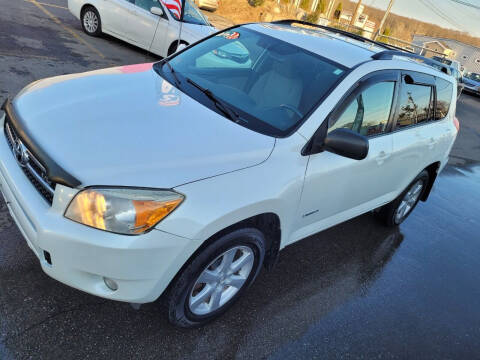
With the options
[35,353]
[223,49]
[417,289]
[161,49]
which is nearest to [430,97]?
[417,289]

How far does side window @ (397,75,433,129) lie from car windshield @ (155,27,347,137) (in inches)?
36.0

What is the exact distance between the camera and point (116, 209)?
1.98m

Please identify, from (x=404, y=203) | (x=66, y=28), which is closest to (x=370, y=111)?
(x=404, y=203)

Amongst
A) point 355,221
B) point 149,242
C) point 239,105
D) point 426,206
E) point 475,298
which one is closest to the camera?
point 149,242

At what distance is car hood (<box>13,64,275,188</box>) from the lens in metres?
2.07

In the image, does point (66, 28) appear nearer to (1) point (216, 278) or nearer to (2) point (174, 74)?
(2) point (174, 74)

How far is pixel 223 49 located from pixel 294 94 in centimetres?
102

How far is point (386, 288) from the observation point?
3.67 m

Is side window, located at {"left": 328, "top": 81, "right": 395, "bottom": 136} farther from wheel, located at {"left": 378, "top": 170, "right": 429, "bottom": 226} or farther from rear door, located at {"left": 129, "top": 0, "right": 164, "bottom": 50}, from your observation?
rear door, located at {"left": 129, "top": 0, "right": 164, "bottom": 50}

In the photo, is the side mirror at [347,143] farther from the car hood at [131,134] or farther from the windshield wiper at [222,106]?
the windshield wiper at [222,106]

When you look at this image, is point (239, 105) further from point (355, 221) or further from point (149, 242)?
point (355, 221)

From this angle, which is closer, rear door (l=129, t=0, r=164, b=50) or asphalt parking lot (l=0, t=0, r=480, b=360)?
asphalt parking lot (l=0, t=0, r=480, b=360)

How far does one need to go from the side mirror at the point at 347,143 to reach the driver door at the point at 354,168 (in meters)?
0.11

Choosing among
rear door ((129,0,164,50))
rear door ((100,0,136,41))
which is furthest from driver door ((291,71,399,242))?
rear door ((100,0,136,41))
